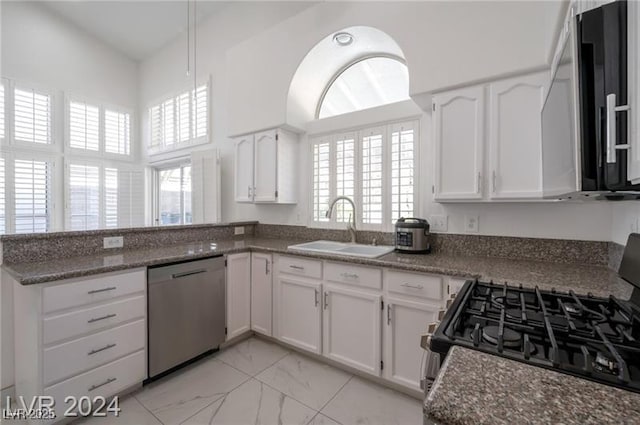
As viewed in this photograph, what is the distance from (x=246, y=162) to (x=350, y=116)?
127cm

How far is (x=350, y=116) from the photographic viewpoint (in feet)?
8.77

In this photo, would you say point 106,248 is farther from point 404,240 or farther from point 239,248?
point 404,240

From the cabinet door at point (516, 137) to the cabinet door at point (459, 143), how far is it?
0.07m

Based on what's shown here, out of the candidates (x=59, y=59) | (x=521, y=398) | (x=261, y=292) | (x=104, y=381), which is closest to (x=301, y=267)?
(x=261, y=292)

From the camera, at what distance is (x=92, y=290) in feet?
5.37

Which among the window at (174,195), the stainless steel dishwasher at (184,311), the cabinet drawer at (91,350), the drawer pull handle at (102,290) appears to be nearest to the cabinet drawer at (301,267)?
the stainless steel dishwasher at (184,311)

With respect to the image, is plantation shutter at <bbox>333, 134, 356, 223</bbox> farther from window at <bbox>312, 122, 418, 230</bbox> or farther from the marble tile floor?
the marble tile floor

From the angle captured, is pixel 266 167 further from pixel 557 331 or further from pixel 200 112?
pixel 557 331

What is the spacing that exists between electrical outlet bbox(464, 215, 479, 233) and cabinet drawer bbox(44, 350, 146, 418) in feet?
8.18

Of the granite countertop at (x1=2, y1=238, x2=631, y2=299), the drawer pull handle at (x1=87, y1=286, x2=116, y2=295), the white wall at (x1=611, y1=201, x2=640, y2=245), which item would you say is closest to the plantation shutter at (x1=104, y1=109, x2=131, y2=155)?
the granite countertop at (x1=2, y1=238, x2=631, y2=299)

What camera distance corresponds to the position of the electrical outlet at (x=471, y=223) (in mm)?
2092

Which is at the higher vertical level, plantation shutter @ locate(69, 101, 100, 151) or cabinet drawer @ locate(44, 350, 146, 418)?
plantation shutter @ locate(69, 101, 100, 151)

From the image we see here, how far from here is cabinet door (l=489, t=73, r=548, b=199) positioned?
1648 mm

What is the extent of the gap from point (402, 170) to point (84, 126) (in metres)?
4.82
